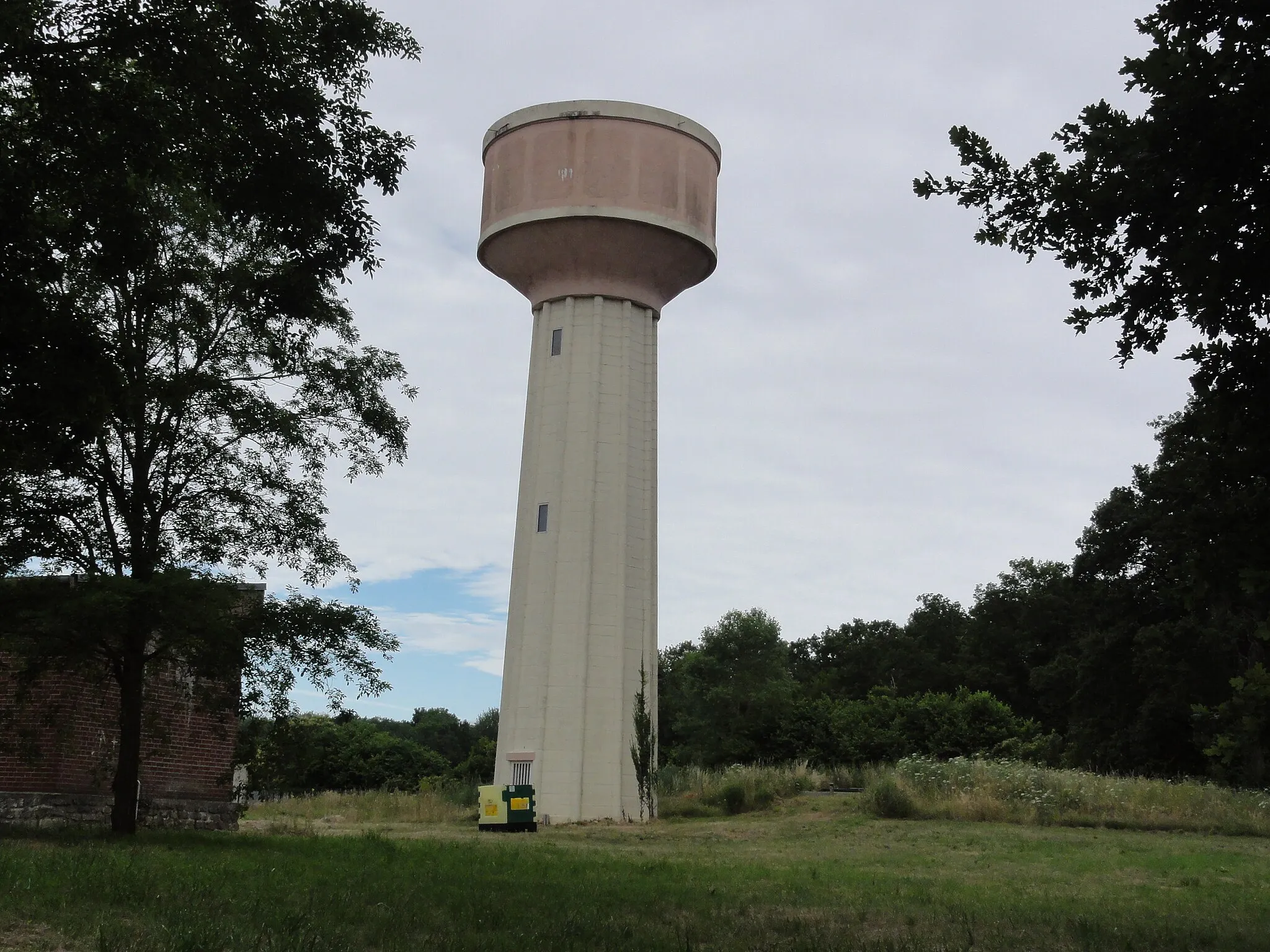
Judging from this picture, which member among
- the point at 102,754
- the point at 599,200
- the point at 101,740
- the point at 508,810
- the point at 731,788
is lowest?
the point at 508,810

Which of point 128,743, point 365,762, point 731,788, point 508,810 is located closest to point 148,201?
point 128,743

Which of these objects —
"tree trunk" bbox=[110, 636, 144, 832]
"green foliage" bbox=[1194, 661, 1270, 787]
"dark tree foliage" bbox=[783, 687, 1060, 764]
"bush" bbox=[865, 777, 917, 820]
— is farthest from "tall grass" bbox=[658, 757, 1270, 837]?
"dark tree foliage" bbox=[783, 687, 1060, 764]

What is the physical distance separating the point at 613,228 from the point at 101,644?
17.3 m

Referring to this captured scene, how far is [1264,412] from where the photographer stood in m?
8.22

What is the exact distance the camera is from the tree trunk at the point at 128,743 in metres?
18.1

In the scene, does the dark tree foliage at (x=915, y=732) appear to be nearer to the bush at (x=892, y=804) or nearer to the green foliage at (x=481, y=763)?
the green foliage at (x=481, y=763)

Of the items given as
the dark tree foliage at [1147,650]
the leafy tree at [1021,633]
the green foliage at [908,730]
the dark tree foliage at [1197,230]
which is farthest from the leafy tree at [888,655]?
the dark tree foliage at [1197,230]

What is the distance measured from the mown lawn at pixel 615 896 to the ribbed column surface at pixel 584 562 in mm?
10045

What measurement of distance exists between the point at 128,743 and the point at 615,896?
10.2m

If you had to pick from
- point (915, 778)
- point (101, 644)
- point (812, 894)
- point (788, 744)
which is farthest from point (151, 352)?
point (788, 744)

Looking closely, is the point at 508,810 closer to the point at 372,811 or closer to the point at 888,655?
the point at 372,811

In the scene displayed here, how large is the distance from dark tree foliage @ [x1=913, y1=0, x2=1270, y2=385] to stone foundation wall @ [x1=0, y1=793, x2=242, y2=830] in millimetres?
18183

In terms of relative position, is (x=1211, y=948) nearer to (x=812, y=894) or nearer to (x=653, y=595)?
(x=812, y=894)

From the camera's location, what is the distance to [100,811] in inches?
841
